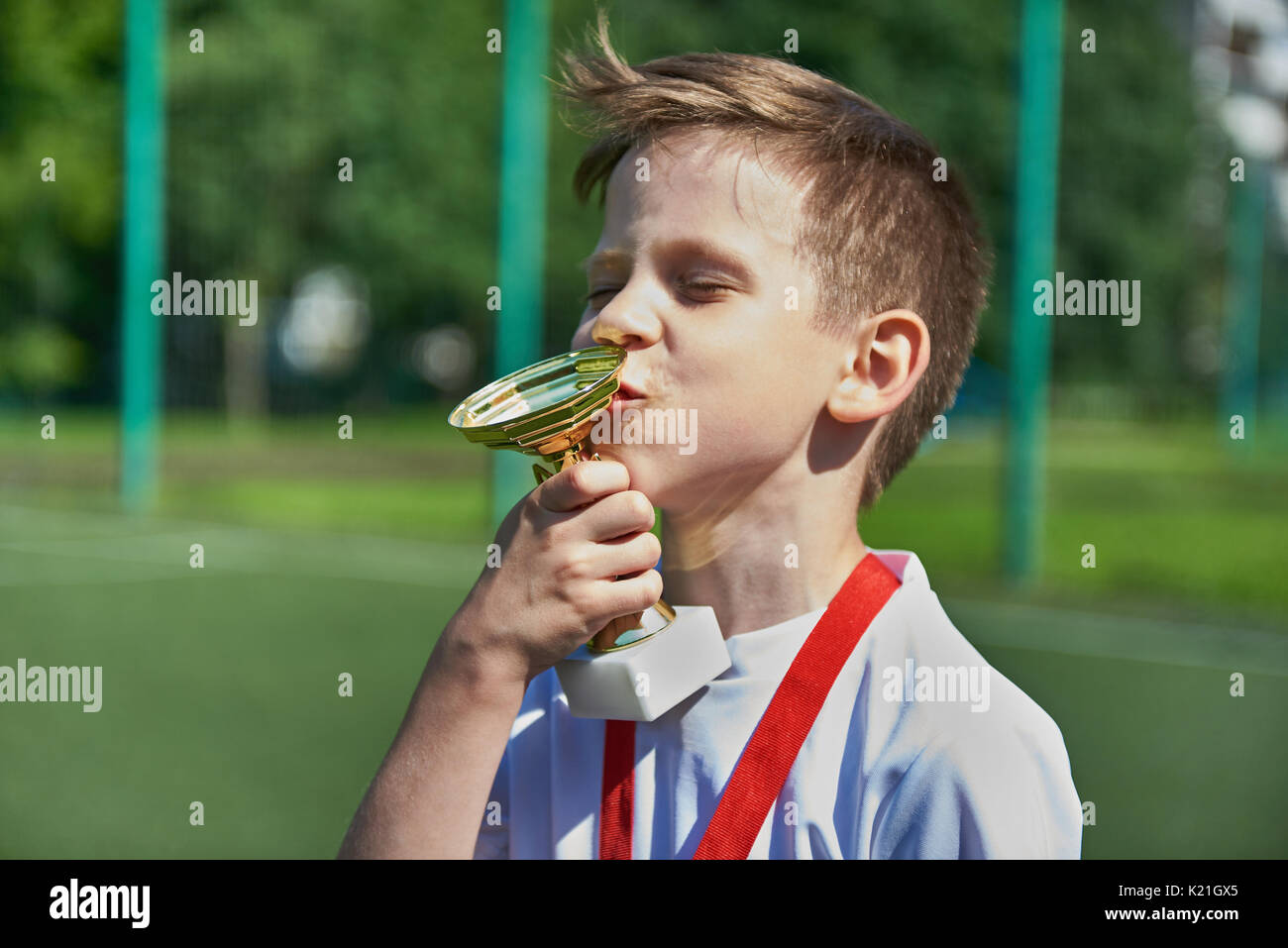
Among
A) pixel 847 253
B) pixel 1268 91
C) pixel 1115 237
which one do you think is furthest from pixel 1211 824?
pixel 1268 91

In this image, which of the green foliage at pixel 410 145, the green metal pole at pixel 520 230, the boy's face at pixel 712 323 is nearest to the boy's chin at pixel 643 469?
the boy's face at pixel 712 323

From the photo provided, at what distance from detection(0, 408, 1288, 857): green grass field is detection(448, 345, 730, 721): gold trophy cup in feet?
7.63

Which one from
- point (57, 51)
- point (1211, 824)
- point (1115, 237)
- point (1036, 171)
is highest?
point (57, 51)

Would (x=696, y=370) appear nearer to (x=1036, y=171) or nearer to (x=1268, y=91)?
(x=1036, y=171)

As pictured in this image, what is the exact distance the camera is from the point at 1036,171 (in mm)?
8039

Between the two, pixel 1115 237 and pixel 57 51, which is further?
pixel 1115 237

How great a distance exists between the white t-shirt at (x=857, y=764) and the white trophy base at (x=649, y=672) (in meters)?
0.04

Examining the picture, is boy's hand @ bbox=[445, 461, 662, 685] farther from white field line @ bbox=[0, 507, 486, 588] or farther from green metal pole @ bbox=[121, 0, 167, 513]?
green metal pole @ bbox=[121, 0, 167, 513]

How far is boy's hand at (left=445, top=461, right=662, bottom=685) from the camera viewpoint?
1118 mm

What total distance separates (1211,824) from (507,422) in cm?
377

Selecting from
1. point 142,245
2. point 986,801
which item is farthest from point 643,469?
point 142,245

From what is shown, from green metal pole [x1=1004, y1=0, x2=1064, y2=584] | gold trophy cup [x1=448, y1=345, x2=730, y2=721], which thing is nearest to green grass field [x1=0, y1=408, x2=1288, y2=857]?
green metal pole [x1=1004, y1=0, x2=1064, y2=584]

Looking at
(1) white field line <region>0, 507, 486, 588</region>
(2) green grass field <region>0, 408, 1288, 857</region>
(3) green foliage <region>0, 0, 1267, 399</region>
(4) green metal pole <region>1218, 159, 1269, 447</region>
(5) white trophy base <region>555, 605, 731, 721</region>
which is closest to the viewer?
(5) white trophy base <region>555, 605, 731, 721</region>

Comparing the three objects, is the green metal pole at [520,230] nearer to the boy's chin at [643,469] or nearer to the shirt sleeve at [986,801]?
the boy's chin at [643,469]
